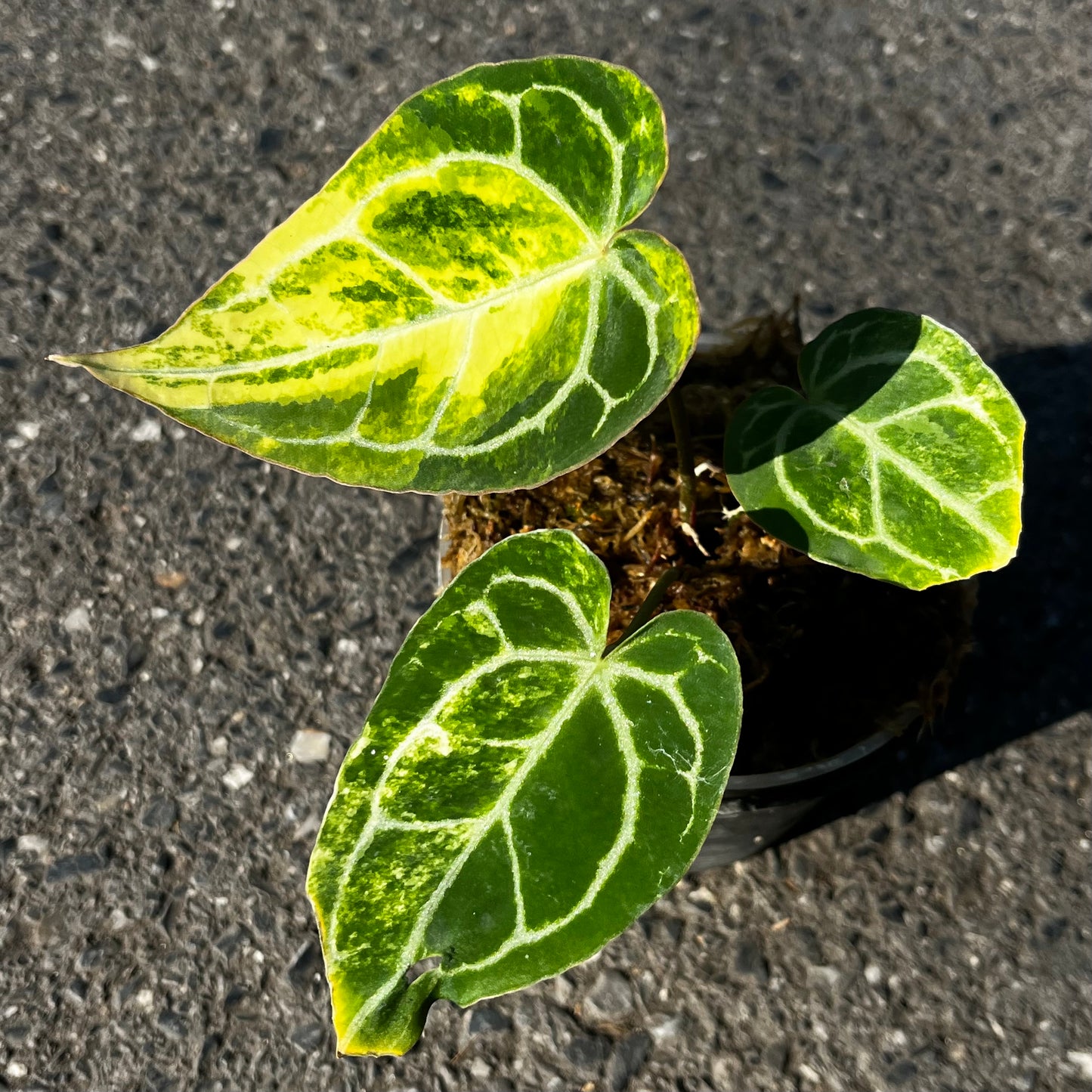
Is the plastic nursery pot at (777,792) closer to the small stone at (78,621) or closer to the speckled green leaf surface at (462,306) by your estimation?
the speckled green leaf surface at (462,306)

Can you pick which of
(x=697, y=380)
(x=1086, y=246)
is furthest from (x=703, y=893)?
(x=1086, y=246)

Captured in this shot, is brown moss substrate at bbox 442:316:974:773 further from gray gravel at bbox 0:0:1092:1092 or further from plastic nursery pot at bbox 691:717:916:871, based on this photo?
gray gravel at bbox 0:0:1092:1092

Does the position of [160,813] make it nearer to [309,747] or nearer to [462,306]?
[309,747]

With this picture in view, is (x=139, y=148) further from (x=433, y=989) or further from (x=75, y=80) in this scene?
(x=433, y=989)

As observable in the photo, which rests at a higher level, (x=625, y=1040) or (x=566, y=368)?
(x=566, y=368)

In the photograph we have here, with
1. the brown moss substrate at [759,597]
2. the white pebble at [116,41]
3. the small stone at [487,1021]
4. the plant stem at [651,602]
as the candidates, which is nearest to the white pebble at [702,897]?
the small stone at [487,1021]

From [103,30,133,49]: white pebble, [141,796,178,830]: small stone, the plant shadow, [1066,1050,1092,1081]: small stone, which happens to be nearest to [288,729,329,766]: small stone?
[141,796,178,830]: small stone

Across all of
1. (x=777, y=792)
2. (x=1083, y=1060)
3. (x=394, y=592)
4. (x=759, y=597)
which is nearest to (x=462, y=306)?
(x=759, y=597)

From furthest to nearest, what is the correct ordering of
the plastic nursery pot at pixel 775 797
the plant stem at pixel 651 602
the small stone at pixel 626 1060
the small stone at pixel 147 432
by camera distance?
the small stone at pixel 147 432, the small stone at pixel 626 1060, the plastic nursery pot at pixel 775 797, the plant stem at pixel 651 602
